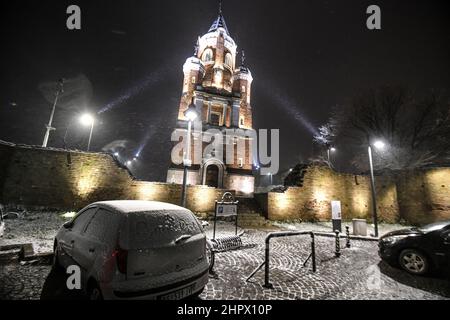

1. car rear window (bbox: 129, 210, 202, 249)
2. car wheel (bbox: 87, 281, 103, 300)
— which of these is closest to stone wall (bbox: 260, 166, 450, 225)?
car rear window (bbox: 129, 210, 202, 249)

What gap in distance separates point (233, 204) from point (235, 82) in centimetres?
2965

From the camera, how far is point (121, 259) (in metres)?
2.68

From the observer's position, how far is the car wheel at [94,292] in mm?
2781

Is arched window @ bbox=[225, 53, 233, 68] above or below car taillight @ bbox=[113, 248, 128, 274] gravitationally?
above

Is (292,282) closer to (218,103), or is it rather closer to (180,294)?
(180,294)

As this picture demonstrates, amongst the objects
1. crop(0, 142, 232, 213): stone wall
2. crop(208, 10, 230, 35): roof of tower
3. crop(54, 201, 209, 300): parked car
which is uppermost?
crop(208, 10, 230, 35): roof of tower

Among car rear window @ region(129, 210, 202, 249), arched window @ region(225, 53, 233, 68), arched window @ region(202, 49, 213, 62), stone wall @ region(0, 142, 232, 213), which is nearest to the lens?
car rear window @ region(129, 210, 202, 249)

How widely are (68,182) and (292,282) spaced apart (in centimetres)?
1363

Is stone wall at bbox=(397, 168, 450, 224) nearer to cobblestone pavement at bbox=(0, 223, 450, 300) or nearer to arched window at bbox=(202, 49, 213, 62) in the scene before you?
cobblestone pavement at bbox=(0, 223, 450, 300)

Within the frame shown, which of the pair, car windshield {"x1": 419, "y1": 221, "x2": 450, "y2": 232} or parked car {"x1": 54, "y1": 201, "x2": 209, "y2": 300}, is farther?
car windshield {"x1": 419, "y1": 221, "x2": 450, "y2": 232}

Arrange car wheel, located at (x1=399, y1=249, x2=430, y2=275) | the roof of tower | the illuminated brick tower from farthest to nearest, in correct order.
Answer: the roof of tower < the illuminated brick tower < car wheel, located at (x1=399, y1=249, x2=430, y2=275)

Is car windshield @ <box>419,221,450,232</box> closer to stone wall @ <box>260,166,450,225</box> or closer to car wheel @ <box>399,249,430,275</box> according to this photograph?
car wheel @ <box>399,249,430,275</box>

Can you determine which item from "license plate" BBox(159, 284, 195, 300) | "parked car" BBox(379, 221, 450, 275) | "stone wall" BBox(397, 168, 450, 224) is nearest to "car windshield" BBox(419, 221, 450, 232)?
"parked car" BBox(379, 221, 450, 275)

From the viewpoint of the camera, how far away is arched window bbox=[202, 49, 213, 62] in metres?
33.5
